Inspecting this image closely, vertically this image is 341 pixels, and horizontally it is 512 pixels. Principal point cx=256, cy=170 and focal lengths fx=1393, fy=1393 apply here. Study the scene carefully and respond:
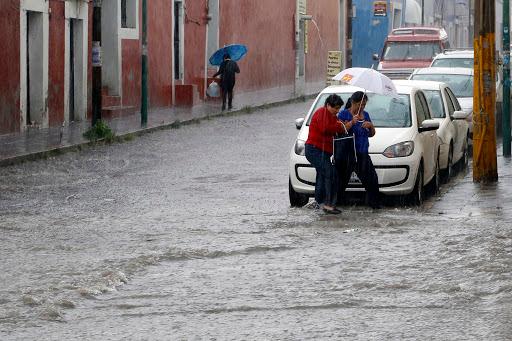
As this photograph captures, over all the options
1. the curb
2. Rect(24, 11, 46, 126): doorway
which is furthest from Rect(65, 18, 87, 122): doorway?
Rect(24, 11, 46, 126): doorway

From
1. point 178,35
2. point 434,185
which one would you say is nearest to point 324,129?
point 434,185

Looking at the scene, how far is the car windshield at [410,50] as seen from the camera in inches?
1591

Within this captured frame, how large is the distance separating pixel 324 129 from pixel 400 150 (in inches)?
45.7

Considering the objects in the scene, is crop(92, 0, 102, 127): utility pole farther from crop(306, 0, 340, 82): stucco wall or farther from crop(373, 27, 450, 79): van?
crop(306, 0, 340, 82): stucco wall

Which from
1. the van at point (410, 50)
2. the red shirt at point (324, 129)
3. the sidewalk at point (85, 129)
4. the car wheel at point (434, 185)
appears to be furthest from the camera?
the van at point (410, 50)

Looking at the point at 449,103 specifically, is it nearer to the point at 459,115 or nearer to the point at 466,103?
the point at 459,115

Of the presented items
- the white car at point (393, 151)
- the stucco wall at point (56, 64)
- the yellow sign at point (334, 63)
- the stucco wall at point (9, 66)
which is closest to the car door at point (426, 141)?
the white car at point (393, 151)

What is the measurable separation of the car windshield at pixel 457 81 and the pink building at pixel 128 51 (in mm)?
8016

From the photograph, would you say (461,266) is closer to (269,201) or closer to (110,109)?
(269,201)

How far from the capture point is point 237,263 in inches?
457

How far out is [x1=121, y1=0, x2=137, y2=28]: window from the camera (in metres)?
35.6

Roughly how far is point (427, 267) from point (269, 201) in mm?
5287

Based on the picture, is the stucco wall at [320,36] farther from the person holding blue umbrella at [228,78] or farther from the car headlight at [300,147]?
the car headlight at [300,147]

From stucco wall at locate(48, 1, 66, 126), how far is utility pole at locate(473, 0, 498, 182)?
13.5m
